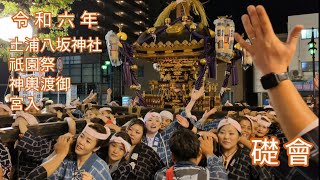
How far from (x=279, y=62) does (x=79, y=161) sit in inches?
83.6

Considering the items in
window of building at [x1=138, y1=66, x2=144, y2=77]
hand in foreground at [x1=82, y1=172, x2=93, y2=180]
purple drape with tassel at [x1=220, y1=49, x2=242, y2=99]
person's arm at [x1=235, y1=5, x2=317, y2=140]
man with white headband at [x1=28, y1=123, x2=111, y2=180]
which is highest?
window of building at [x1=138, y1=66, x2=144, y2=77]

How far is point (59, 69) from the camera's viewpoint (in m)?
11.0

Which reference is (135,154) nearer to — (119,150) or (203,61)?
(119,150)

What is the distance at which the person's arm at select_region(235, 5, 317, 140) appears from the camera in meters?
1.04

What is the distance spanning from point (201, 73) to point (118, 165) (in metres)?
6.18

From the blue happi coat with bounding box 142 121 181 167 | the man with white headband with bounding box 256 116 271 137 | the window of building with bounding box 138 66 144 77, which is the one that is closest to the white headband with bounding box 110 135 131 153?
the blue happi coat with bounding box 142 121 181 167

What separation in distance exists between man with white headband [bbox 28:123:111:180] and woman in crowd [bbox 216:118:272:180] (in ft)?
3.63

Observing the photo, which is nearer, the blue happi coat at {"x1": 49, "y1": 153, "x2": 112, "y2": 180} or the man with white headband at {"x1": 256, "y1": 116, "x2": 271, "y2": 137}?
the blue happi coat at {"x1": 49, "y1": 153, "x2": 112, "y2": 180}

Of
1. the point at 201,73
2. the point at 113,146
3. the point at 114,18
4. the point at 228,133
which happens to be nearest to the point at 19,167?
the point at 113,146

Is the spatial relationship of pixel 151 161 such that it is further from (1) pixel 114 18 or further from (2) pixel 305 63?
(1) pixel 114 18

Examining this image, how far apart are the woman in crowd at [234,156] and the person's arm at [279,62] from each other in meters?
1.84

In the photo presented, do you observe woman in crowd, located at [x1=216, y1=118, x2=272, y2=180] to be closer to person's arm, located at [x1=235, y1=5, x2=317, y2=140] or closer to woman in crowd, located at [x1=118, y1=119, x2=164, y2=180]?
woman in crowd, located at [x1=118, y1=119, x2=164, y2=180]

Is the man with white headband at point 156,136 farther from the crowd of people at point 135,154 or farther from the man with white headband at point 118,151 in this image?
the man with white headband at point 118,151

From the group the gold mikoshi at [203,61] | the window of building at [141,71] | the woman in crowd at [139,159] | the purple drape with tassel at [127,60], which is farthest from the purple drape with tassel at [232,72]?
the window of building at [141,71]
